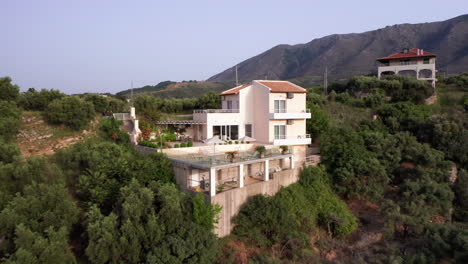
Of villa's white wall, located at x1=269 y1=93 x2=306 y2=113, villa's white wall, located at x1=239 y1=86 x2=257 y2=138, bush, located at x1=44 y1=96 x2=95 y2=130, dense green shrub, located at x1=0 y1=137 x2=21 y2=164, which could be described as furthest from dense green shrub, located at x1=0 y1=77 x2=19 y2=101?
villa's white wall, located at x1=269 y1=93 x2=306 y2=113

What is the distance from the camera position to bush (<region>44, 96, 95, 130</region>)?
82.1ft

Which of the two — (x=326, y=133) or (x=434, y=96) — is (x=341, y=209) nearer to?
(x=326, y=133)

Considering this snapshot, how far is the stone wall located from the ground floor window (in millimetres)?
6328

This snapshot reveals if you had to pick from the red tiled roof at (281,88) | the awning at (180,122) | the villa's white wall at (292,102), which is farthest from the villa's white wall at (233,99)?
the awning at (180,122)

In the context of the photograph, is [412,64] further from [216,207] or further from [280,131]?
[216,207]

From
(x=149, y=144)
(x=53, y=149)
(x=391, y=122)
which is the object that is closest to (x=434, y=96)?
(x=391, y=122)

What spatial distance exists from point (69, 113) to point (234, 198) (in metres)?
16.2

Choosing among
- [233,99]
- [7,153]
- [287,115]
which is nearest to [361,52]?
[233,99]

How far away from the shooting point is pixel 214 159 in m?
18.9

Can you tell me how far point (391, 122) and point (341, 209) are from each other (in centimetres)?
1562

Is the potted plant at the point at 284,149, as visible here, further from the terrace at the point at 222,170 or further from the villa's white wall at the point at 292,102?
the villa's white wall at the point at 292,102

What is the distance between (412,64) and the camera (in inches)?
1811

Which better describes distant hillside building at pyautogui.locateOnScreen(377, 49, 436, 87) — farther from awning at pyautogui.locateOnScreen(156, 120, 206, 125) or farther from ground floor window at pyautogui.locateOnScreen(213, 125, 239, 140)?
awning at pyautogui.locateOnScreen(156, 120, 206, 125)

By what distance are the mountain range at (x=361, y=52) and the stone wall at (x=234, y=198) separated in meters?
68.0
